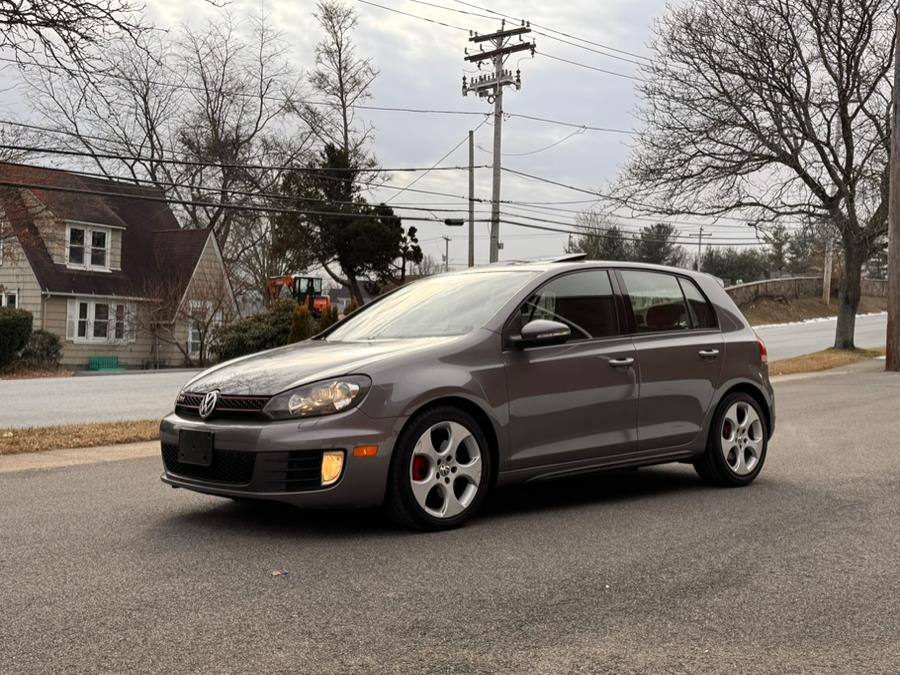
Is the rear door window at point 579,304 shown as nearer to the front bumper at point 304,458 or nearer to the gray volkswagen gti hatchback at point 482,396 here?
the gray volkswagen gti hatchback at point 482,396

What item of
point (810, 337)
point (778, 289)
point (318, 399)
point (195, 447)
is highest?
point (778, 289)

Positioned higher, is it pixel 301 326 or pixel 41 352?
pixel 301 326

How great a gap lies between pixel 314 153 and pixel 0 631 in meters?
47.3

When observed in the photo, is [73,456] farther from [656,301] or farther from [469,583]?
[469,583]

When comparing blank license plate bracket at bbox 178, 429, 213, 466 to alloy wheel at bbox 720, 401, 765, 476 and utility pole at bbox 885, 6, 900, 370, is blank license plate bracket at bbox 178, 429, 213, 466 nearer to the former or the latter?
alloy wheel at bbox 720, 401, 765, 476

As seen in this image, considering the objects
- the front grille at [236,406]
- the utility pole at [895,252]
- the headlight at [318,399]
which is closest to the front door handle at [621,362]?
the headlight at [318,399]

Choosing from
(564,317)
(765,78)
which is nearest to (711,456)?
(564,317)

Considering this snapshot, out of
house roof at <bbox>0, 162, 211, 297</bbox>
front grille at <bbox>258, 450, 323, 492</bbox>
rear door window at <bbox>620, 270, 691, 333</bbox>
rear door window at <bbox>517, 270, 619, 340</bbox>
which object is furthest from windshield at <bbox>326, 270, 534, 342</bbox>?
house roof at <bbox>0, 162, 211, 297</bbox>

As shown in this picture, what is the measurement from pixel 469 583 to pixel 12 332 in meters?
27.1

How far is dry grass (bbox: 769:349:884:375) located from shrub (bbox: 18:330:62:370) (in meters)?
20.8

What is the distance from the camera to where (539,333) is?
20.8 ft

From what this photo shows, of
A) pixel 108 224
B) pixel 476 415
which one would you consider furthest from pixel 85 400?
pixel 108 224

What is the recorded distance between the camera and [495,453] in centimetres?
624

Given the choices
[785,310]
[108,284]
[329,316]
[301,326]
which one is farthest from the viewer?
[785,310]
